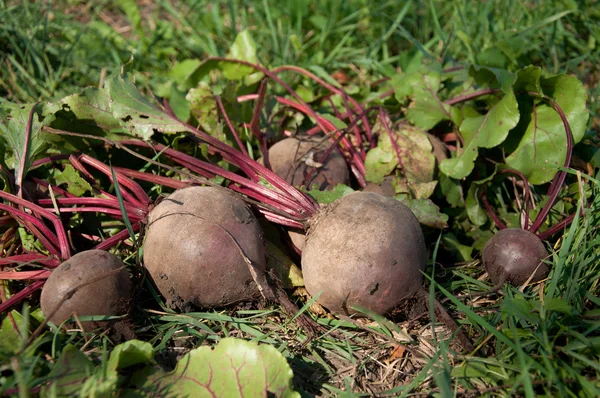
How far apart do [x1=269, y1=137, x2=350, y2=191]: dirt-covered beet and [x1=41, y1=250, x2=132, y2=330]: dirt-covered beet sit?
1.09 metres

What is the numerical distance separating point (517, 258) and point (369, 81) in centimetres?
223

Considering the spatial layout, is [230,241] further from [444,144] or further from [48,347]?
[444,144]

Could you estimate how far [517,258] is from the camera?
240cm

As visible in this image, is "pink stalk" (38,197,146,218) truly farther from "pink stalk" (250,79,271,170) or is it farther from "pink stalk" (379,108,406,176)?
"pink stalk" (379,108,406,176)

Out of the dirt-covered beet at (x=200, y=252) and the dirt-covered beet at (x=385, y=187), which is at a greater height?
the dirt-covered beet at (x=200, y=252)

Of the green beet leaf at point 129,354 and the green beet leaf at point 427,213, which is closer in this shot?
the green beet leaf at point 129,354

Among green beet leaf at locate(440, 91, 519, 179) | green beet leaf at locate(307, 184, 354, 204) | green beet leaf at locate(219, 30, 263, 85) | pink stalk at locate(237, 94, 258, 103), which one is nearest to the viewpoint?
green beet leaf at locate(307, 184, 354, 204)

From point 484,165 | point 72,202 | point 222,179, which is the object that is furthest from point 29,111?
point 484,165

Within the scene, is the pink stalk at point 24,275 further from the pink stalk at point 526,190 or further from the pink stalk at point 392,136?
the pink stalk at point 526,190

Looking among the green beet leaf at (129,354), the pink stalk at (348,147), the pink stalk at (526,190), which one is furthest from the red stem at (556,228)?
the green beet leaf at (129,354)

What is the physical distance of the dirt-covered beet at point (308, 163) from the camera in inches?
114

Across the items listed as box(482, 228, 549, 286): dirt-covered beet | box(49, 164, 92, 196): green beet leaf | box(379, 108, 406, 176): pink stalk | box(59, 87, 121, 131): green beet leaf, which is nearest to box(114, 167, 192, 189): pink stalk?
box(49, 164, 92, 196): green beet leaf

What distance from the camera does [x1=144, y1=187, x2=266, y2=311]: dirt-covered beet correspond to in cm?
229

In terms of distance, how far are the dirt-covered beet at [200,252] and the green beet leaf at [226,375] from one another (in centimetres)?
39
